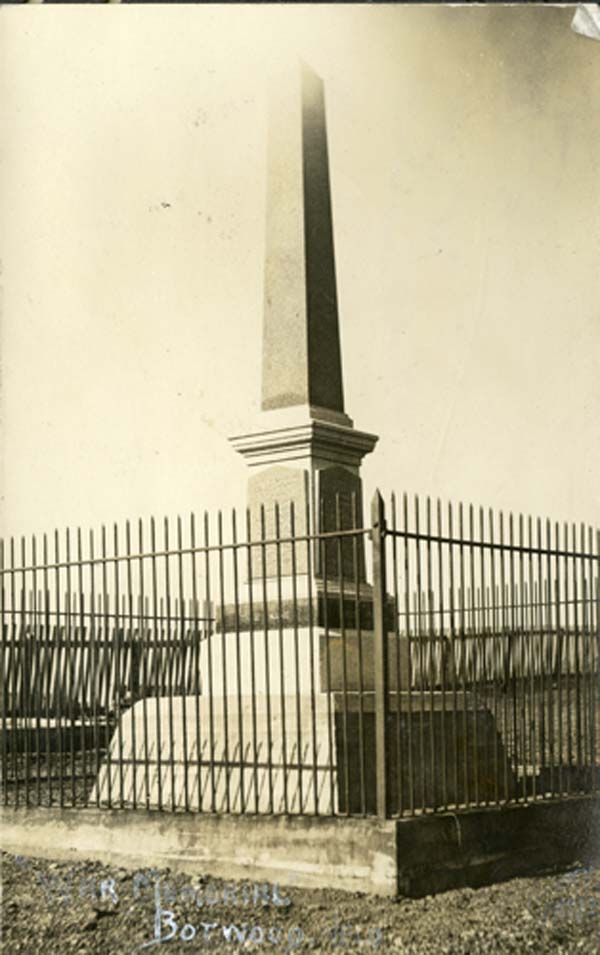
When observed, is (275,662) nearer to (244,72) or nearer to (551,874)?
(551,874)

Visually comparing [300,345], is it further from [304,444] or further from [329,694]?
[329,694]

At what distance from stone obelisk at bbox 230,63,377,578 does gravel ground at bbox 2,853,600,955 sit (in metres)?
2.41

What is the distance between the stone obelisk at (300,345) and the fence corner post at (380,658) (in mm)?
1246

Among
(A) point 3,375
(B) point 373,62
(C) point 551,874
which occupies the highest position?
(B) point 373,62

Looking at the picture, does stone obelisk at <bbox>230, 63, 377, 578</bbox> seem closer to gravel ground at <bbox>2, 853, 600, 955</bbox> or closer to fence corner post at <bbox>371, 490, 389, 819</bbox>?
fence corner post at <bbox>371, 490, 389, 819</bbox>

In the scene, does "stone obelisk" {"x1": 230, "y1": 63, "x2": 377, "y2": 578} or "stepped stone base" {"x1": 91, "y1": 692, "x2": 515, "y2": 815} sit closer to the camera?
"stepped stone base" {"x1": 91, "y1": 692, "x2": 515, "y2": 815}

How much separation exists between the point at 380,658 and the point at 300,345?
9.09ft

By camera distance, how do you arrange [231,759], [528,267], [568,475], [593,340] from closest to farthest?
[231,759] → [593,340] → [528,267] → [568,475]

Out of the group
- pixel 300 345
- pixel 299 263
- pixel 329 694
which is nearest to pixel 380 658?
pixel 329 694

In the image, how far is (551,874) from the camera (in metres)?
8.26

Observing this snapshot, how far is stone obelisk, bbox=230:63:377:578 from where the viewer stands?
8.88 meters

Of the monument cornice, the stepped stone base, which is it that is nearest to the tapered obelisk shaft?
the monument cornice

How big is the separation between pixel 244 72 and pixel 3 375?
10.3ft

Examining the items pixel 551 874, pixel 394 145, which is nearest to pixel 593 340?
pixel 394 145
